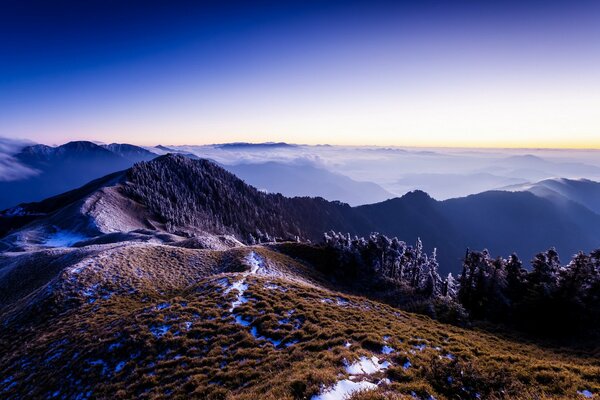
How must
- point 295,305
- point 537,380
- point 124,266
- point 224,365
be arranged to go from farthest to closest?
1. point 124,266
2. point 295,305
3. point 224,365
4. point 537,380

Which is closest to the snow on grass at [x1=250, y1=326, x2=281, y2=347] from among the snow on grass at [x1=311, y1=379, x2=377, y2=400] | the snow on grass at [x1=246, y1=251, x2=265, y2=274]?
the snow on grass at [x1=311, y1=379, x2=377, y2=400]

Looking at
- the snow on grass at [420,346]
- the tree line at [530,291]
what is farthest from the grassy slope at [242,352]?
the tree line at [530,291]

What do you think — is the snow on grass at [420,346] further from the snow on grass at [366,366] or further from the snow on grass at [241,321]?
the snow on grass at [241,321]

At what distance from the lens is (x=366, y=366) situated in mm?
13391

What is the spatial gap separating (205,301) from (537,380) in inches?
843

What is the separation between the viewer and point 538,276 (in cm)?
4822

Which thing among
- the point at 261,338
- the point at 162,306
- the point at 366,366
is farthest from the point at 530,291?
the point at 162,306

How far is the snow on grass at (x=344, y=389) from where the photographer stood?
1018cm

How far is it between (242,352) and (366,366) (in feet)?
22.0

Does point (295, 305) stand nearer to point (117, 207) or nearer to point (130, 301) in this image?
point (130, 301)

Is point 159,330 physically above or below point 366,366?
below

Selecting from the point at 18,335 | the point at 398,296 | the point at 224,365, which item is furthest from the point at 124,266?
the point at 398,296

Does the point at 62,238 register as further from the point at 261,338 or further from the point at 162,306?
the point at 261,338

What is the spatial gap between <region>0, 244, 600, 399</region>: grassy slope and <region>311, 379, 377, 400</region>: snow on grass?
269 millimetres
